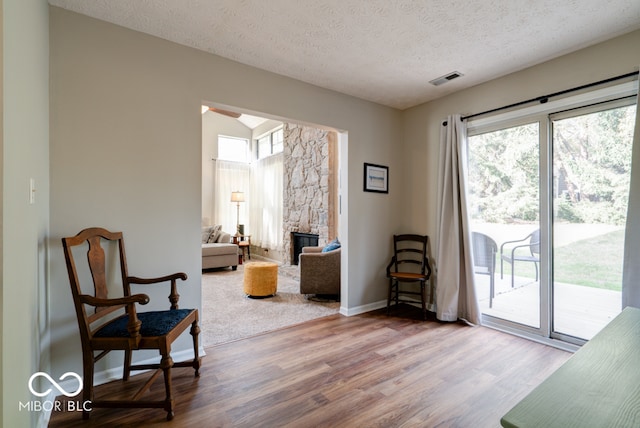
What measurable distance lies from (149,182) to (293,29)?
1.57 m

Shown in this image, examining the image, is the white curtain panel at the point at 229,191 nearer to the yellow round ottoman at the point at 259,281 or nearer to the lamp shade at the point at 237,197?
the lamp shade at the point at 237,197

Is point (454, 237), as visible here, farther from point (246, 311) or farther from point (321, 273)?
point (246, 311)

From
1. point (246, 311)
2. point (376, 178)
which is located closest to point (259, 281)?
point (246, 311)

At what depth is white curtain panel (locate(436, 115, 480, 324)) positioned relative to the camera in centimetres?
322

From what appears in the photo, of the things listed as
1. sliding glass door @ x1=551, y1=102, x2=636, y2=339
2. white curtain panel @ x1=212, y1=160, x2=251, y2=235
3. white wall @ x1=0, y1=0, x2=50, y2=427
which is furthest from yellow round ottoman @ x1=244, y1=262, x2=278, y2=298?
white curtain panel @ x1=212, y1=160, x2=251, y2=235

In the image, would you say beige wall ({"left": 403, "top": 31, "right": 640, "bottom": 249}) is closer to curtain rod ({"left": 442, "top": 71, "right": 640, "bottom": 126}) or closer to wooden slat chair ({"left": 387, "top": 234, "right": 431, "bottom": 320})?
curtain rod ({"left": 442, "top": 71, "right": 640, "bottom": 126})

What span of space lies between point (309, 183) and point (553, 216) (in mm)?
4074

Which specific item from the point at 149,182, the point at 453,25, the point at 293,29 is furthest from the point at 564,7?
the point at 149,182

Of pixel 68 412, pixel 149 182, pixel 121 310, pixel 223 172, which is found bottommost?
pixel 68 412

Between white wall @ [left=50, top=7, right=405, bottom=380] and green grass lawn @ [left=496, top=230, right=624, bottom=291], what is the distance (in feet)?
9.34

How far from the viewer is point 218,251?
5.82 meters

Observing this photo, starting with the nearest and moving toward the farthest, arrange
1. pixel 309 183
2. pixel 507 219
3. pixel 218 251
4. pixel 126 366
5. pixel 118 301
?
pixel 118 301 → pixel 126 366 → pixel 507 219 → pixel 218 251 → pixel 309 183

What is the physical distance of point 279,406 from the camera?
6.06 feet

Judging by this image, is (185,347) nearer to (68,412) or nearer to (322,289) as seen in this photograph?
(68,412)
